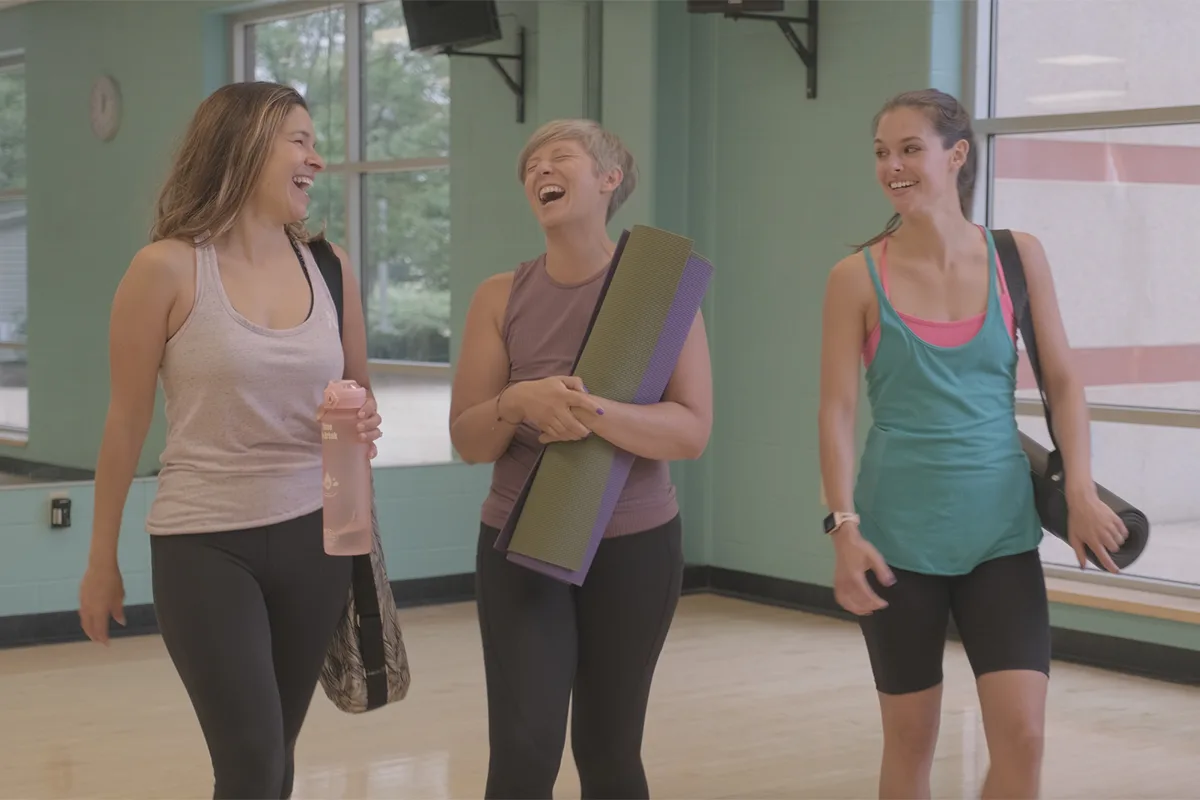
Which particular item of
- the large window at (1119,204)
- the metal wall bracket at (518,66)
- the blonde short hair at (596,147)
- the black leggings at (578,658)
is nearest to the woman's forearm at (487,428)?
the black leggings at (578,658)

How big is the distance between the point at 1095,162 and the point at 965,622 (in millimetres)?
Result: 3446

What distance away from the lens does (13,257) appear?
18.5ft

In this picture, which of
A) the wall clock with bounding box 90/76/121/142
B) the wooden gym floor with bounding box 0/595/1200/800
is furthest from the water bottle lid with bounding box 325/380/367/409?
the wall clock with bounding box 90/76/121/142

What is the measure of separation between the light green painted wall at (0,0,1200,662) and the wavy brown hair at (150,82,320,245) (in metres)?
2.98

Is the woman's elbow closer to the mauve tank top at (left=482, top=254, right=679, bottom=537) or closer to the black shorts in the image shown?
the mauve tank top at (left=482, top=254, right=679, bottom=537)

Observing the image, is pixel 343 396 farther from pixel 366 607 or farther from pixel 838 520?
pixel 838 520

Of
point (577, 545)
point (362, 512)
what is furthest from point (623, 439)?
point (362, 512)

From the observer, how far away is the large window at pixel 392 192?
252 inches

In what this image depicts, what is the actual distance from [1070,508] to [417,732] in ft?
8.06

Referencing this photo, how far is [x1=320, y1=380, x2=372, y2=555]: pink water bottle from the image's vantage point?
2.43 metres

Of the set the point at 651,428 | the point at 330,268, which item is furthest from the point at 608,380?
the point at 330,268

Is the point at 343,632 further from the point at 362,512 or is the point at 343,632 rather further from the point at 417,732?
the point at 417,732

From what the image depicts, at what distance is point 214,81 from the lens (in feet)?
19.6

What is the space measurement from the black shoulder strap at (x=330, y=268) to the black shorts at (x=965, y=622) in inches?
38.9
